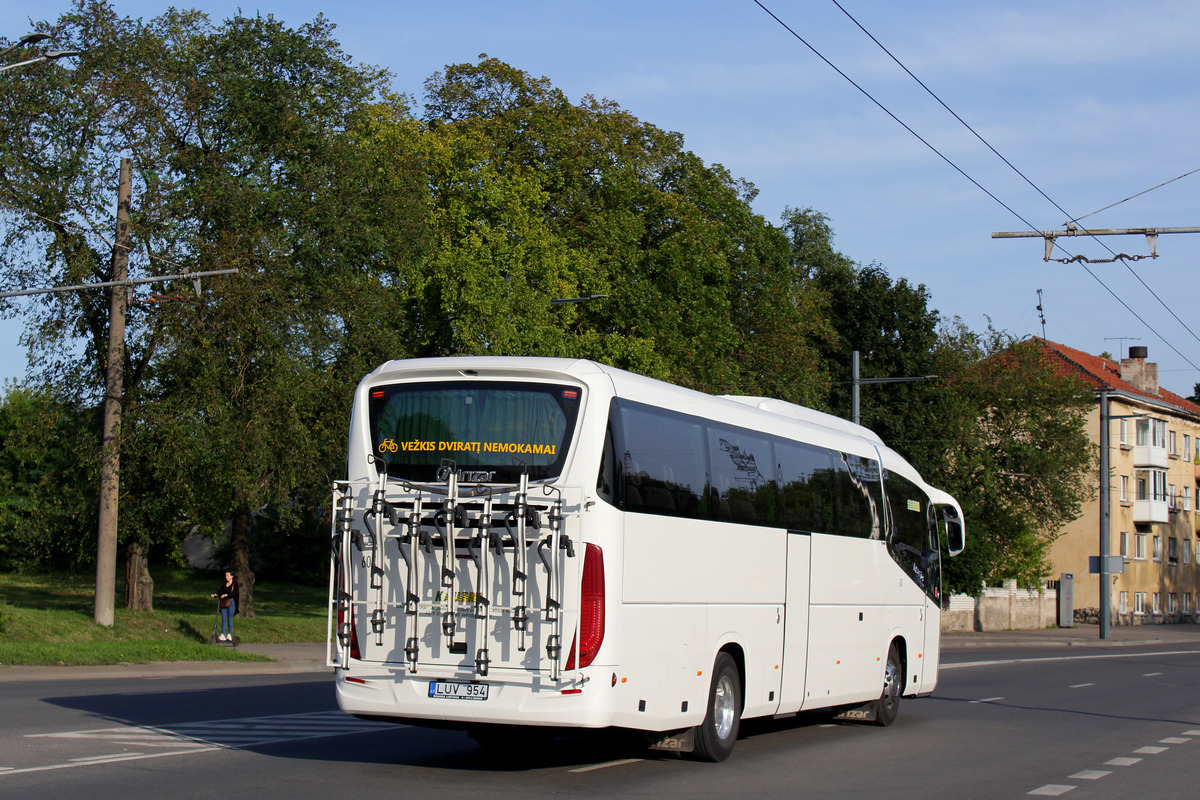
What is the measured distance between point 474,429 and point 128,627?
19906 millimetres

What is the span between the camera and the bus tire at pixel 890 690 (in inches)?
636

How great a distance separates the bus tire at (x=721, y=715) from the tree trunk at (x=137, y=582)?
21.9 metres

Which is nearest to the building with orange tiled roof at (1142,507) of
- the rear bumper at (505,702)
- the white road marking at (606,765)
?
the white road marking at (606,765)

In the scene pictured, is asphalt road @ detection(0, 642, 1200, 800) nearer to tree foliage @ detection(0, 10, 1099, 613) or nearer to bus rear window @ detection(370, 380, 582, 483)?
bus rear window @ detection(370, 380, 582, 483)

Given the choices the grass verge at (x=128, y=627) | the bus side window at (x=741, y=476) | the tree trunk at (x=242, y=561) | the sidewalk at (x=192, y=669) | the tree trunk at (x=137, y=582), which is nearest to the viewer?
the bus side window at (x=741, y=476)

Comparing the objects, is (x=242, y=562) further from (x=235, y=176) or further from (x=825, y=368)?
(x=825, y=368)

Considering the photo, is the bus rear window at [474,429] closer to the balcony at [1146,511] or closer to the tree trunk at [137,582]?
the tree trunk at [137,582]

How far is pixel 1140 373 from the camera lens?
83.2 metres

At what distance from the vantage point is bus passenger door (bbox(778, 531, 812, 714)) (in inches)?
532

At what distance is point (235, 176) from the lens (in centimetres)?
3012

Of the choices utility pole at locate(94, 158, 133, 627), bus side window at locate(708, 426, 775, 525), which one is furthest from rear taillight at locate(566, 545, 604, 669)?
utility pole at locate(94, 158, 133, 627)

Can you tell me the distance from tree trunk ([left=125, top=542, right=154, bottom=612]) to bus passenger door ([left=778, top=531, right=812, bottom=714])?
2106cm

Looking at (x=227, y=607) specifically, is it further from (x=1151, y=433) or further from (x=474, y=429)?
(x=1151, y=433)

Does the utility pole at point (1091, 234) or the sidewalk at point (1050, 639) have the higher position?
the utility pole at point (1091, 234)
